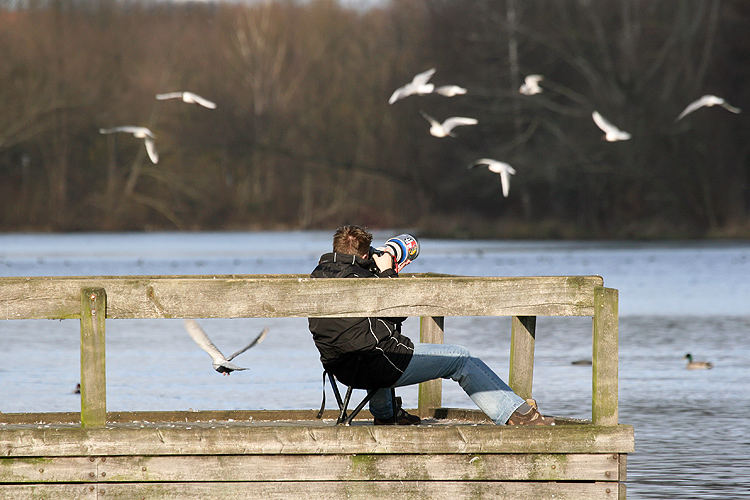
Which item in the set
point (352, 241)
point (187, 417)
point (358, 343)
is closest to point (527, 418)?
point (358, 343)

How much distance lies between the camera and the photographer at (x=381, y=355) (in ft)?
22.6

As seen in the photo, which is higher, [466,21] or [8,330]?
[466,21]

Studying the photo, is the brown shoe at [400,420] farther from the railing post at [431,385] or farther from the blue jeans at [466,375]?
the railing post at [431,385]

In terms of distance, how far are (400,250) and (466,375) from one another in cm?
72

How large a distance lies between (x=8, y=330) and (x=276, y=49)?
2021 inches

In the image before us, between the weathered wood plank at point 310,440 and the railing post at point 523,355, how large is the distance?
3.22ft

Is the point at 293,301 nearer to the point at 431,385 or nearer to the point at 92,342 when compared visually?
the point at 92,342

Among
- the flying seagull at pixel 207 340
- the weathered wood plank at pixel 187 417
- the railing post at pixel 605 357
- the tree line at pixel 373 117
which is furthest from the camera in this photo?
the tree line at pixel 373 117

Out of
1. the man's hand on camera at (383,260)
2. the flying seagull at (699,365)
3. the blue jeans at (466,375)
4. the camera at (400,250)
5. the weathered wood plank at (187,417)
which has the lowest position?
the weathered wood plank at (187,417)

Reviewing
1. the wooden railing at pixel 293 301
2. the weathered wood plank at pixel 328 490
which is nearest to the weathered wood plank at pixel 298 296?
the wooden railing at pixel 293 301

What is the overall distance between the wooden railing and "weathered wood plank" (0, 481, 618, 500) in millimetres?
320

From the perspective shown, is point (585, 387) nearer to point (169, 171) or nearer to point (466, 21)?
point (466, 21)

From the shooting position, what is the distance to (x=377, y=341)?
689 centimetres

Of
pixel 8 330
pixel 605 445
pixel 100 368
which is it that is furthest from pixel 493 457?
pixel 8 330
